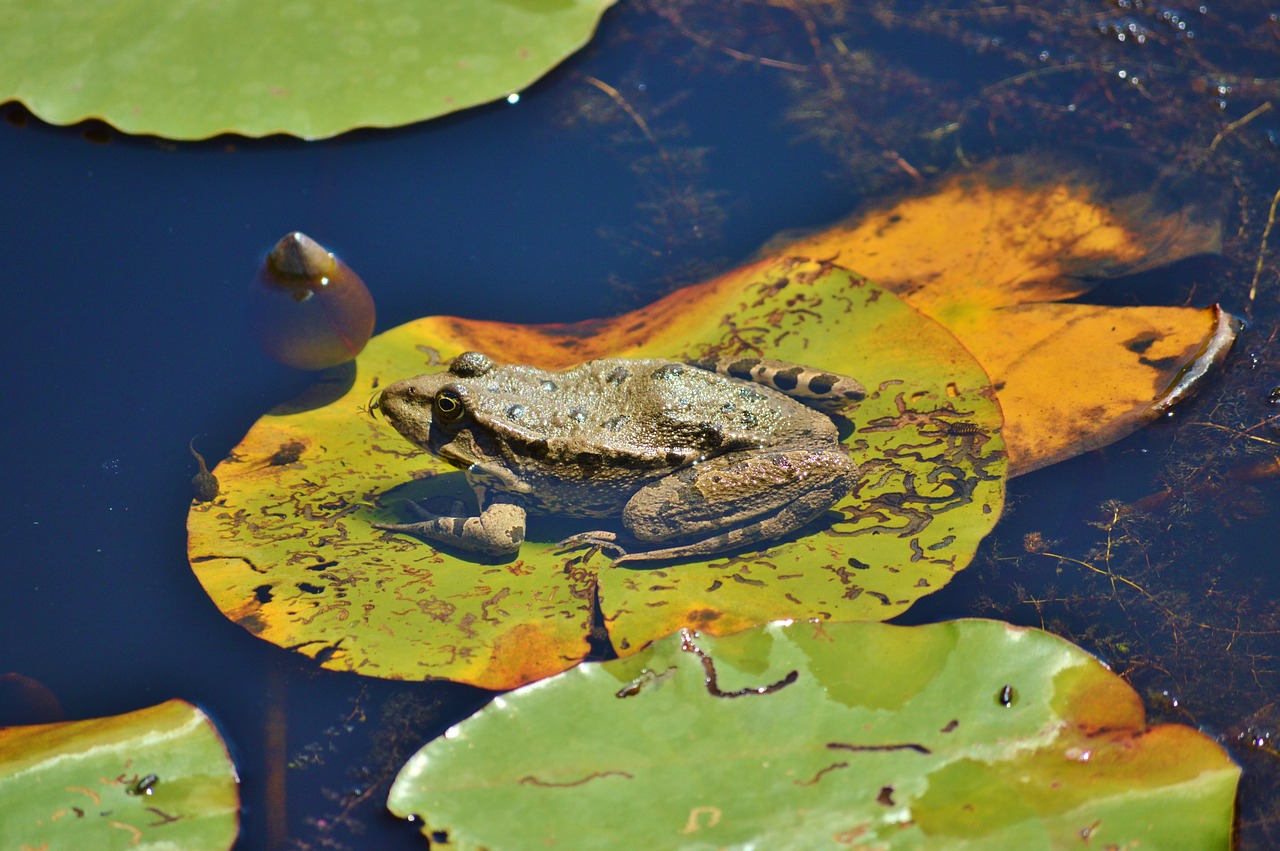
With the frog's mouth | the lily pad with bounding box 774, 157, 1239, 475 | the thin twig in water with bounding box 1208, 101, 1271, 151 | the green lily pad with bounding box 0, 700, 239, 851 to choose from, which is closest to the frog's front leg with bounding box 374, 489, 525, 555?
the frog's mouth

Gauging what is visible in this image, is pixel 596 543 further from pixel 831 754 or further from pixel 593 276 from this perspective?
pixel 593 276

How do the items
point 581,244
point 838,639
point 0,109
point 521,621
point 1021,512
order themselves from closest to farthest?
point 838,639 → point 521,621 → point 1021,512 → point 581,244 → point 0,109

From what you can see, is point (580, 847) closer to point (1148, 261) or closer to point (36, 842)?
point (36, 842)

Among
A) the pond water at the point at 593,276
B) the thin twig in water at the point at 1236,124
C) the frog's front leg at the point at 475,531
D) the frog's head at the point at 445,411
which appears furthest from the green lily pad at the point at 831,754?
the thin twig in water at the point at 1236,124

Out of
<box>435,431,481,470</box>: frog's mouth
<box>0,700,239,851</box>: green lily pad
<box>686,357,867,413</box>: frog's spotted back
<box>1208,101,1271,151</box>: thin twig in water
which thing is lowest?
<box>0,700,239,851</box>: green lily pad

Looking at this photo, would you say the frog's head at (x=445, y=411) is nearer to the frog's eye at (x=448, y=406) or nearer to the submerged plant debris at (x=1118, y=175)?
the frog's eye at (x=448, y=406)

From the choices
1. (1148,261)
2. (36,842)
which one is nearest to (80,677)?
(36,842)

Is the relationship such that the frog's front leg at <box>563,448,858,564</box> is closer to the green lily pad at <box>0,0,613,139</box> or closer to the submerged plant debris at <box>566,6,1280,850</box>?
the submerged plant debris at <box>566,6,1280,850</box>
